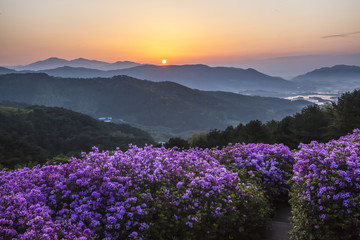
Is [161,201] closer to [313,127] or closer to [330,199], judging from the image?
[330,199]

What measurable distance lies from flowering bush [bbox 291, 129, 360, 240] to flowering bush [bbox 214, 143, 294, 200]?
1.93 metres

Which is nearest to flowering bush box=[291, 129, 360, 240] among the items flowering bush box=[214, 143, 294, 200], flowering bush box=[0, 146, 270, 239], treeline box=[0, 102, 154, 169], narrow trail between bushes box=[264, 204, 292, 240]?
narrow trail between bushes box=[264, 204, 292, 240]

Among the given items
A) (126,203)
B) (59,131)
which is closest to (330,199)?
(126,203)

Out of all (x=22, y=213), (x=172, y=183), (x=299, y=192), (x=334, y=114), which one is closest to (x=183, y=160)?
(x=172, y=183)

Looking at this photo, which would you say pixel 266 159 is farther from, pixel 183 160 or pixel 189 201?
pixel 189 201

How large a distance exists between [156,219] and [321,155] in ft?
12.0

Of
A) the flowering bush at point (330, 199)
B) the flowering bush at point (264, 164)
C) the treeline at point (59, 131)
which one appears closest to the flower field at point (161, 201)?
the flowering bush at point (330, 199)

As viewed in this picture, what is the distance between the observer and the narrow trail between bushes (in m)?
5.93

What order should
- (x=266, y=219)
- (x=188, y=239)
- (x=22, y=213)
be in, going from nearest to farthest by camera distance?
(x=22, y=213), (x=188, y=239), (x=266, y=219)

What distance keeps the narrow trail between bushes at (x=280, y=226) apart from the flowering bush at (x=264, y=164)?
0.41m

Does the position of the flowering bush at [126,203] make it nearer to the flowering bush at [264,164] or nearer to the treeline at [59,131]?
the flowering bush at [264,164]

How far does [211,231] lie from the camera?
509 centimetres

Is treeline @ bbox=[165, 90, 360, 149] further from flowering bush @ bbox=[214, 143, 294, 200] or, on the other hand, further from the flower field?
the flower field

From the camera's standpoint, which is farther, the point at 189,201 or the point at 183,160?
the point at 183,160
